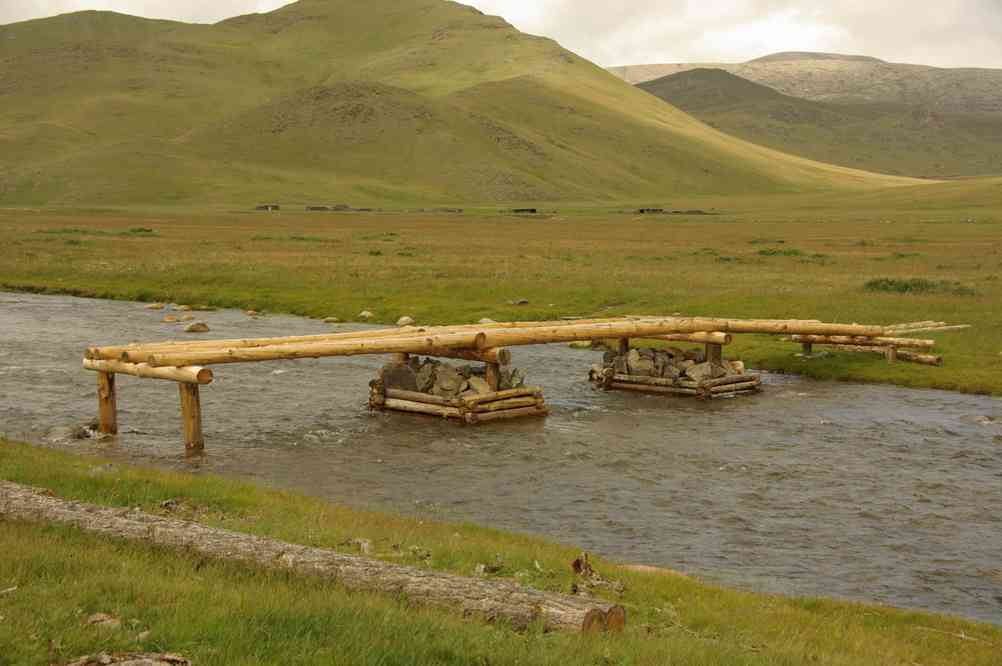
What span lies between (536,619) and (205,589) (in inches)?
109

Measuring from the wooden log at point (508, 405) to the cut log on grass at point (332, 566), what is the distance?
1289 cm

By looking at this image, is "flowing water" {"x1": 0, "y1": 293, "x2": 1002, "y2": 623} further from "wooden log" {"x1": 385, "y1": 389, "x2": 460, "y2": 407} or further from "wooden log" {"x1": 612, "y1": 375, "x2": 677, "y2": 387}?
"wooden log" {"x1": 612, "y1": 375, "x2": 677, "y2": 387}

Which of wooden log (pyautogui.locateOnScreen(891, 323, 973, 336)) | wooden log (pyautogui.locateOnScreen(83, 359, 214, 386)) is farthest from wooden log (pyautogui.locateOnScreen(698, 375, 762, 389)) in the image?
wooden log (pyautogui.locateOnScreen(83, 359, 214, 386))

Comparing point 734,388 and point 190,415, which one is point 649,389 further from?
point 190,415

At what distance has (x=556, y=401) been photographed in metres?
27.9

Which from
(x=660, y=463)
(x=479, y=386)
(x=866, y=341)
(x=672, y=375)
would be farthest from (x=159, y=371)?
(x=866, y=341)

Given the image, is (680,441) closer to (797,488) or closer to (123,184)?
(797,488)

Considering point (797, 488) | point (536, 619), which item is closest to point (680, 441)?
point (797, 488)

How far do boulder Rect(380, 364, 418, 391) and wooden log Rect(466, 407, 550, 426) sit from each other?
208cm

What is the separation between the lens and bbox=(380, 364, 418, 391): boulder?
26.4 m

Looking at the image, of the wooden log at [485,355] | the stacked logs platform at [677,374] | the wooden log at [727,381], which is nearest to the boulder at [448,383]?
the wooden log at [485,355]

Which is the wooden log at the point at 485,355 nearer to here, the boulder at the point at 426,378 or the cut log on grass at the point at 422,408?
the boulder at the point at 426,378

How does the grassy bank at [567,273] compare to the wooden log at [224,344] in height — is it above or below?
below

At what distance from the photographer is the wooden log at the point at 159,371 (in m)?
21.5
